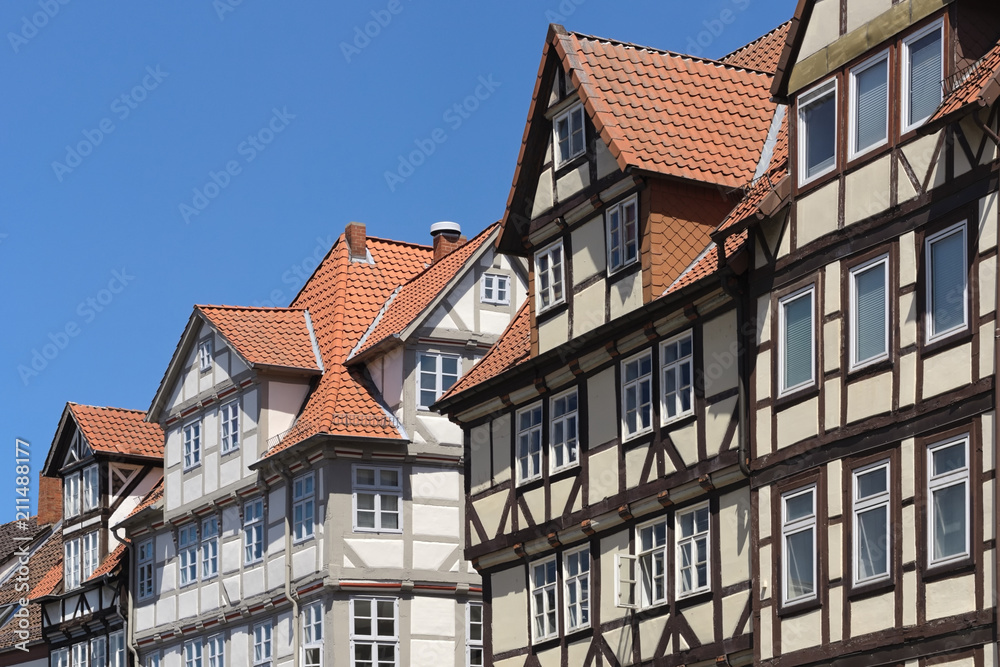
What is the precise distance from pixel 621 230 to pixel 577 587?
18.0 feet

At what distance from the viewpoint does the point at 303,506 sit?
136 ft

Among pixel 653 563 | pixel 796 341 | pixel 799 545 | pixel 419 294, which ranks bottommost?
pixel 799 545

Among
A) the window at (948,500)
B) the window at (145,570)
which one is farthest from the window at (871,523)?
the window at (145,570)

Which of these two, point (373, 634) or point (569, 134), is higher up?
point (569, 134)

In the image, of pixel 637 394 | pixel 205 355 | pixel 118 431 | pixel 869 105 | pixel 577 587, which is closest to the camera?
pixel 869 105

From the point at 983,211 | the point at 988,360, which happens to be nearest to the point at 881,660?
the point at 988,360

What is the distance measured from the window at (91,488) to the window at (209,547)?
754cm

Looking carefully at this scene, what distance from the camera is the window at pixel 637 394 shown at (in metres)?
30.4

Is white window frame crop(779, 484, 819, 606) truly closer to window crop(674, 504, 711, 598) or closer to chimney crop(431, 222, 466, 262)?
window crop(674, 504, 711, 598)

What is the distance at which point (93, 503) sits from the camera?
52.3m

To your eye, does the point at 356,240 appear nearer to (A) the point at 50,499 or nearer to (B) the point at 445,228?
(B) the point at 445,228

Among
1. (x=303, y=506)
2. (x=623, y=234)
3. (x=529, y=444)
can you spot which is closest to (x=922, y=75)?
(x=623, y=234)

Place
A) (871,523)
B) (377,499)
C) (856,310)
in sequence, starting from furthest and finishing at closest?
(377,499) < (856,310) < (871,523)

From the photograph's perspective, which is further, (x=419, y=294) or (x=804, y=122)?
(x=419, y=294)
